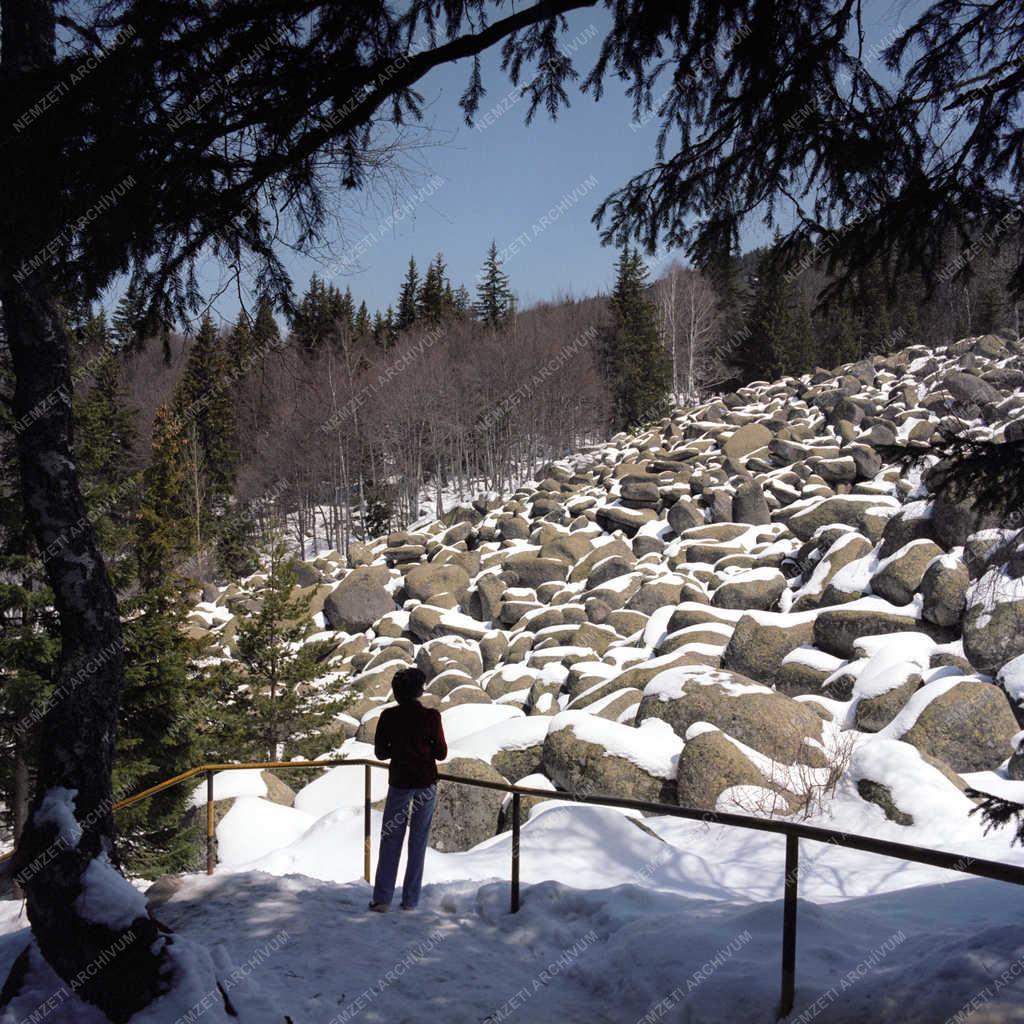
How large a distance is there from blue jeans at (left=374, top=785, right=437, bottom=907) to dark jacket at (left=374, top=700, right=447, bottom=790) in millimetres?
85

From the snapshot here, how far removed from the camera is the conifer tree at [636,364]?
5197 cm

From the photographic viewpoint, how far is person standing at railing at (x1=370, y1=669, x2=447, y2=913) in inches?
202

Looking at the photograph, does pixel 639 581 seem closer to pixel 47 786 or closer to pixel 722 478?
pixel 722 478

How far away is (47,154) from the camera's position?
283 cm

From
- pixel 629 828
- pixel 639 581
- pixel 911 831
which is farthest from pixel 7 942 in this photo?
pixel 639 581

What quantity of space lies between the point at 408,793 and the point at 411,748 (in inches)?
12.6

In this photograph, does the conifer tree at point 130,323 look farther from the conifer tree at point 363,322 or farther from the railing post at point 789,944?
the conifer tree at point 363,322

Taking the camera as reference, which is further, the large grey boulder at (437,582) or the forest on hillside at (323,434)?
the large grey boulder at (437,582)

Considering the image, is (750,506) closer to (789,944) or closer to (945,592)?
(945,592)

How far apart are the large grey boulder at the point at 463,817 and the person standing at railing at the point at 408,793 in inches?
119

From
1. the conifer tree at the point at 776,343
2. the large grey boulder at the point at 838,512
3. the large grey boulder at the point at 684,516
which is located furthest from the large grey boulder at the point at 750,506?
the conifer tree at the point at 776,343

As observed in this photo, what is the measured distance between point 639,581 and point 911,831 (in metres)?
13.5

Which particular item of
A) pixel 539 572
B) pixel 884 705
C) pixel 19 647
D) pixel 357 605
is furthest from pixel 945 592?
pixel 357 605

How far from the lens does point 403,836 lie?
16.9 feet
